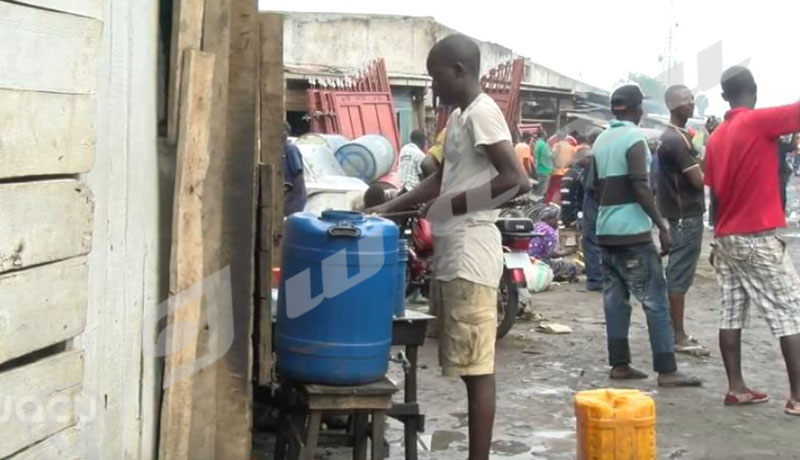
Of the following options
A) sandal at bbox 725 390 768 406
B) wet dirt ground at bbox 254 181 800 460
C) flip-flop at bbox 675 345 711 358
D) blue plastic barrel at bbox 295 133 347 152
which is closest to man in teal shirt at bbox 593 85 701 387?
wet dirt ground at bbox 254 181 800 460

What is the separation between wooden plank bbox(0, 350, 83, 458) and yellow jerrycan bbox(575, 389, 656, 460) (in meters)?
2.41

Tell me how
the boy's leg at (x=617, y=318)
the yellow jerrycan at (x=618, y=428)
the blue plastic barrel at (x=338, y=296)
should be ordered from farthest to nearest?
the boy's leg at (x=617, y=318)
the yellow jerrycan at (x=618, y=428)
the blue plastic barrel at (x=338, y=296)

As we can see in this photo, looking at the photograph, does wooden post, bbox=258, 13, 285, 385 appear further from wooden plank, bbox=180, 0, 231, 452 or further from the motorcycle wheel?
the motorcycle wheel

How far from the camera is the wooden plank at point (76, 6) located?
2.88 meters

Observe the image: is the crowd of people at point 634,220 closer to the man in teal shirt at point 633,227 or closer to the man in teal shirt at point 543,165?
the man in teal shirt at point 633,227

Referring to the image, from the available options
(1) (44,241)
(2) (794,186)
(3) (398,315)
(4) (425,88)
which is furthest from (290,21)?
(1) (44,241)

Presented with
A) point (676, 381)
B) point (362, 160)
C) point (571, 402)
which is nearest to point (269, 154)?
point (571, 402)

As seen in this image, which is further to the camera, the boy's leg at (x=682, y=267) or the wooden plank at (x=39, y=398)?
the boy's leg at (x=682, y=267)

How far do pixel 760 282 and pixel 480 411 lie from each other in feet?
7.61

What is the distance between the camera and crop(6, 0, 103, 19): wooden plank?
288 centimetres

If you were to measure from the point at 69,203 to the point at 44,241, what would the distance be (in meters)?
0.15

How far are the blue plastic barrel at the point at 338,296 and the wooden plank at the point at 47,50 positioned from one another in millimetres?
1285

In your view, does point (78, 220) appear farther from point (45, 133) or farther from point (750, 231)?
point (750, 231)

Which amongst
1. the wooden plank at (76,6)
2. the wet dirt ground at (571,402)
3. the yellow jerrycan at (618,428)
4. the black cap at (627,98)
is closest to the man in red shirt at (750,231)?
the wet dirt ground at (571,402)
